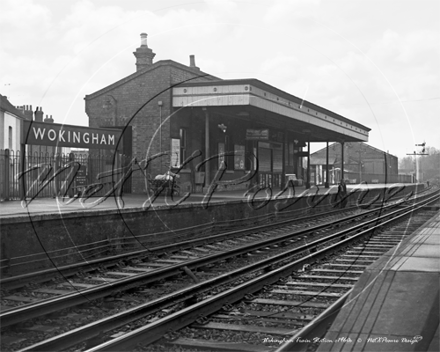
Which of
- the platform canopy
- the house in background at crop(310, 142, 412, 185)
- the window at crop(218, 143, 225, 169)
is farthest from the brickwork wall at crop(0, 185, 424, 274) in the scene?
the house in background at crop(310, 142, 412, 185)

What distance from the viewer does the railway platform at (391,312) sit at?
4.75m

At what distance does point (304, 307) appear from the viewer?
289 inches

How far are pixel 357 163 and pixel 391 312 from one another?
256 feet

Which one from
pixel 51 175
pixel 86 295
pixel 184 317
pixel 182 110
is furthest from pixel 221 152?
pixel 184 317

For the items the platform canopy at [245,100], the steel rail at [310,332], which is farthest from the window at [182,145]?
the steel rail at [310,332]

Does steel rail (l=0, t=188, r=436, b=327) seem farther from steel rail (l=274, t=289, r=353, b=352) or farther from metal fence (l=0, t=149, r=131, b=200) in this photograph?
metal fence (l=0, t=149, r=131, b=200)

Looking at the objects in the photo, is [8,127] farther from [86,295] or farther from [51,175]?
[86,295]

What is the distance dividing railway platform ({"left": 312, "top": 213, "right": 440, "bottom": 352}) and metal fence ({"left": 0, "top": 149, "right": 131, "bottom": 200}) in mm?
11196

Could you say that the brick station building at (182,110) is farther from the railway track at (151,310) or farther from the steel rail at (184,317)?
the steel rail at (184,317)

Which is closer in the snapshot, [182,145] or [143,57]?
[182,145]

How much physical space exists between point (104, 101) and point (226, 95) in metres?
6.73

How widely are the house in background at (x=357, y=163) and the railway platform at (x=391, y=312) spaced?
5197 cm

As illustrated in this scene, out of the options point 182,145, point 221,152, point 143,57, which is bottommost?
point 221,152

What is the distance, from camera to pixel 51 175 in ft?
58.3
